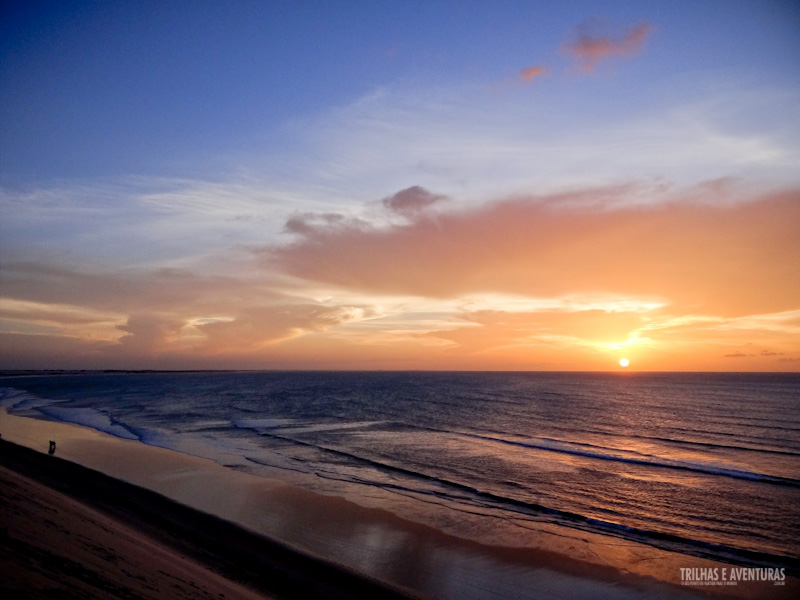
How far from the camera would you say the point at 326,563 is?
511 inches

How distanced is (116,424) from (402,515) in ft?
114

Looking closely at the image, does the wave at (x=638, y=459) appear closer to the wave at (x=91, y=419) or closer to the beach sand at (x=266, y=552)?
the beach sand at (x=266, y=552)

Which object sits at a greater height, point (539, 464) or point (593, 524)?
point (593, 524)

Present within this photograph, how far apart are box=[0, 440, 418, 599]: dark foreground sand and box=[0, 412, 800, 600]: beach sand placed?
4cm

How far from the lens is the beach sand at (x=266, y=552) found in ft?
28.7

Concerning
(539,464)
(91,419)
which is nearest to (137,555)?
(539,464)

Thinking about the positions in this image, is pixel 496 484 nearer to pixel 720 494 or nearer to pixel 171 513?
pixel 720 494

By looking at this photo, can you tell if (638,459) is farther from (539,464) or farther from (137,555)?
(137,555)

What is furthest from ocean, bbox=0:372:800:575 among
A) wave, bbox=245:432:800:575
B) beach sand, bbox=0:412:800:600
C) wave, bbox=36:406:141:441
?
beach sand, bbox=0:412:800:600

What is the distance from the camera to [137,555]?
1023cm

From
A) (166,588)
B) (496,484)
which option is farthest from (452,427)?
(166,588)

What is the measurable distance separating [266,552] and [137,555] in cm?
412

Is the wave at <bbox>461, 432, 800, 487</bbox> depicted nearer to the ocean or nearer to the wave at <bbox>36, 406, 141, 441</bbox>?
the ocean

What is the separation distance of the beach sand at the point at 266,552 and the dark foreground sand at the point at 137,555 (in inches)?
1.6
